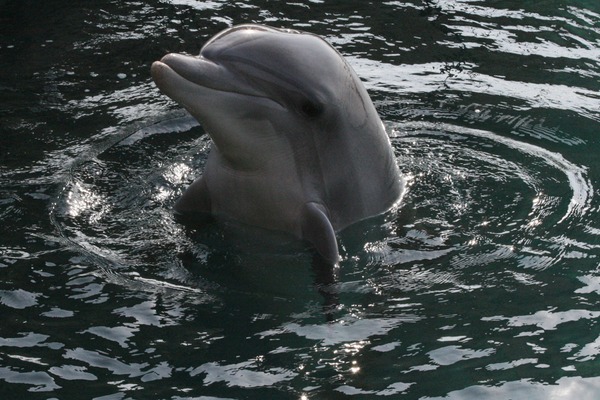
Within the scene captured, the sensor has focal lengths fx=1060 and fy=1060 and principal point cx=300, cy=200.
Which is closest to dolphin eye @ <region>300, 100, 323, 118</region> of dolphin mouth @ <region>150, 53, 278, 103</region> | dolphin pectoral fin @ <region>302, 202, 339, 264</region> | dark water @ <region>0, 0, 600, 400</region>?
dolphin mouth @ <region>150, 53, 278, 103</region>

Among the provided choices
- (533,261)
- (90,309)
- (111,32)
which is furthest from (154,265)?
(111,32)

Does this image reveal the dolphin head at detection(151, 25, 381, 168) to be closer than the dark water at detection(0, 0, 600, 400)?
No

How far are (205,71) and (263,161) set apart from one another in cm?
71

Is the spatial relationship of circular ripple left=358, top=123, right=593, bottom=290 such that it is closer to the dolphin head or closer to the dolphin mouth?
the dolphin head

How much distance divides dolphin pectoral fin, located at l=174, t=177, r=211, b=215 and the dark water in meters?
0.19

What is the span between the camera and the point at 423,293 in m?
6.25

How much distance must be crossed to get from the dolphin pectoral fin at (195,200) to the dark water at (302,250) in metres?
0.19

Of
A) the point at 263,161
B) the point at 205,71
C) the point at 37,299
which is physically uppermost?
the point at 205,71

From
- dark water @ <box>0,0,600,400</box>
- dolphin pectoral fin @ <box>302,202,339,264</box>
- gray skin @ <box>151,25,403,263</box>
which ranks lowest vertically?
dark water @ <box>0,0,600,400</box>

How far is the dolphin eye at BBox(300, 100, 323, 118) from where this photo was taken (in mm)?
6680

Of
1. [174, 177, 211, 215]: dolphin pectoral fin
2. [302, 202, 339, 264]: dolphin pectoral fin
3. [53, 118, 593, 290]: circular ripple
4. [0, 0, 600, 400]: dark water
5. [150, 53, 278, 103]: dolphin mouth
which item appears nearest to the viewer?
[0, 0, 600, 400]: dark water

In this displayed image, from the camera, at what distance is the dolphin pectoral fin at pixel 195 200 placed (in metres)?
7.07

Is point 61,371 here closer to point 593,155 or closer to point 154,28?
point 593,155

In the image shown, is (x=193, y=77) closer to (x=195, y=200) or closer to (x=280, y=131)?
(x=280, y=131)
